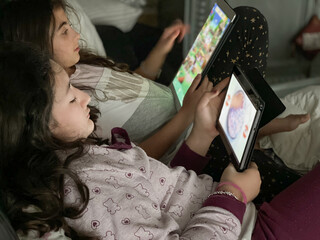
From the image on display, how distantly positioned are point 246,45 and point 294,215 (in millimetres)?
495

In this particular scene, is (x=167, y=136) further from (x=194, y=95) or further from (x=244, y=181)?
(x=244, y=181)

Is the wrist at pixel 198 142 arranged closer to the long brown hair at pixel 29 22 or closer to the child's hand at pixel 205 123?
the child's hand at pixel 205 123

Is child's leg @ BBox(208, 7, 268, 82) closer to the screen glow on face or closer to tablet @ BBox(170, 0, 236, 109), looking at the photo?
tablet @ BBox(170, 0, 236, 109)

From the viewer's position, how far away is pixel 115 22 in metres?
1.52

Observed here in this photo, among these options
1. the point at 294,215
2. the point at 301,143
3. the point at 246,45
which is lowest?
the point at 301,143

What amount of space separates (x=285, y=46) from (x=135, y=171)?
1400mm

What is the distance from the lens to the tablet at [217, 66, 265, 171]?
0.76 metres

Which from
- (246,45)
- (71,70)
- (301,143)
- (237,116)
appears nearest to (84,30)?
(71,70)

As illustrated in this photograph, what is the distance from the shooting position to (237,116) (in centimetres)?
84

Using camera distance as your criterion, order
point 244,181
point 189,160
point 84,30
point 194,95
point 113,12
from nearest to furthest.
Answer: point 244,181 → point 189,160 → point 194,95 → point 84,30 → point 113,12

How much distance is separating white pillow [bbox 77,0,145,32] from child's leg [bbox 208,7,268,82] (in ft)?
1.84

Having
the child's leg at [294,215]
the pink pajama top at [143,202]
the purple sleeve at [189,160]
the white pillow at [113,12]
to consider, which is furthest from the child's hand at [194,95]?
the white pillow at [113,12]

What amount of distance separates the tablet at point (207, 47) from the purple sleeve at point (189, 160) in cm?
23

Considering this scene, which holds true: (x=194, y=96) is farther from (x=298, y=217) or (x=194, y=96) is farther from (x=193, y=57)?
(x=298, y=217)
